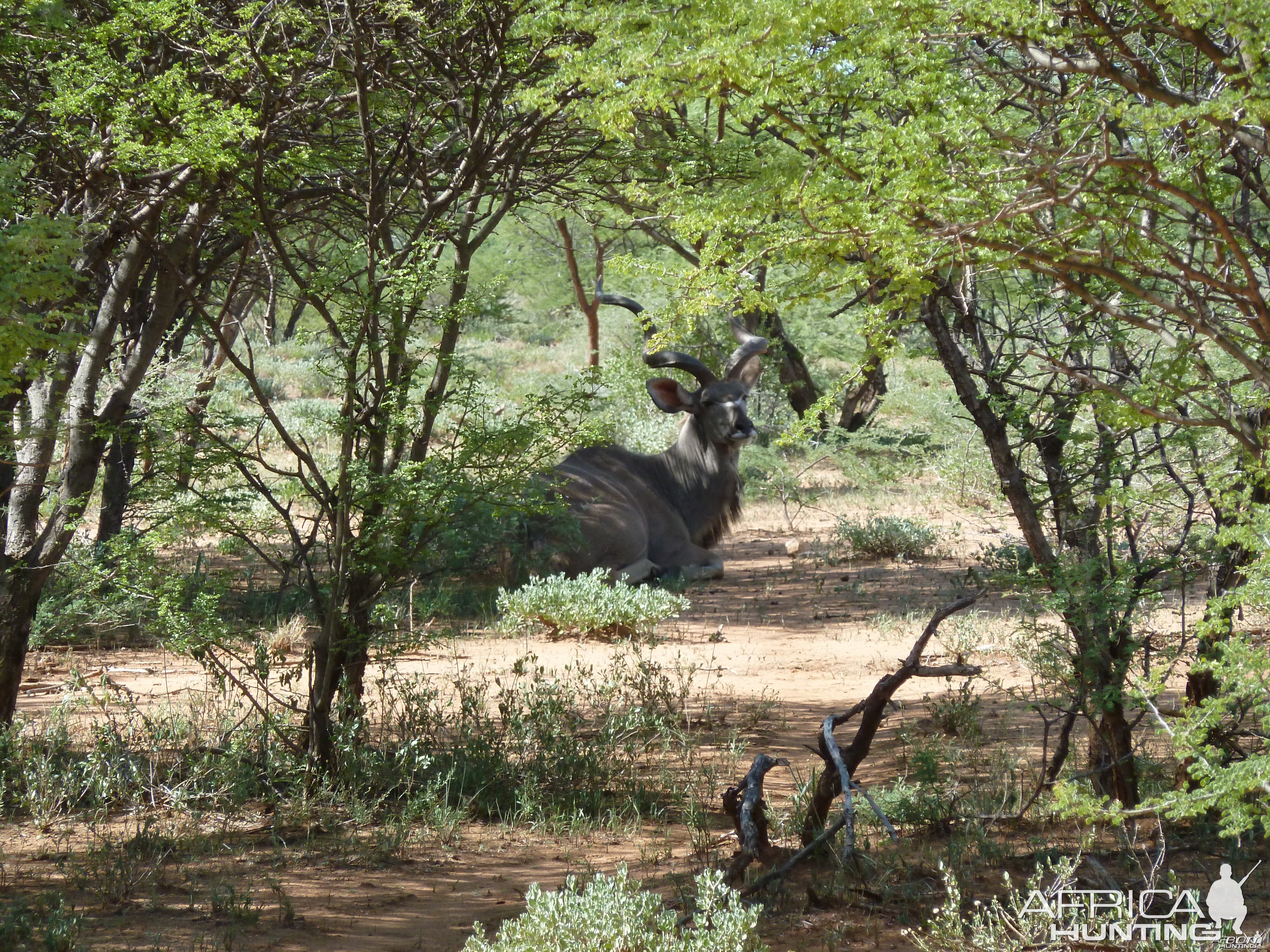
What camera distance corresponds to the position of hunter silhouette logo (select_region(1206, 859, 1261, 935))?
13.0ft

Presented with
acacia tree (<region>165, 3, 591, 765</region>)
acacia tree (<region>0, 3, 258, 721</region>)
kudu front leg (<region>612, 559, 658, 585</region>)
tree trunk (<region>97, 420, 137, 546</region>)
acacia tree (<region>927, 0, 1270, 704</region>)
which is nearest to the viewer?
acacia tree (<region>927, 0, 1270, 704</region>)

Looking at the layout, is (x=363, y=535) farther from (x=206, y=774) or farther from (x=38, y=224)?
(x=38, y=224)

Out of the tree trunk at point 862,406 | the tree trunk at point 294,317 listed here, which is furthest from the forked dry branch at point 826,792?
the tree trunk at point 862,406

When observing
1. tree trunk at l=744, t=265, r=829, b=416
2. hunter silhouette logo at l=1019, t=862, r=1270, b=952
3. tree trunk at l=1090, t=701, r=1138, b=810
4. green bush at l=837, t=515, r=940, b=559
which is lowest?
hunter silhouette logo at l=1019, t=862, r=1270, b=952

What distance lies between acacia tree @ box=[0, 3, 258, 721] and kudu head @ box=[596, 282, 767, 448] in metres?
6.72

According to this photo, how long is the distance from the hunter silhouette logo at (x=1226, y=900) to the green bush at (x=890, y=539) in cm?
1009

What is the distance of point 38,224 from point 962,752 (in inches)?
204

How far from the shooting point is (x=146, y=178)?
548 cm

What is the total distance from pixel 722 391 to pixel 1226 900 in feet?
31.1

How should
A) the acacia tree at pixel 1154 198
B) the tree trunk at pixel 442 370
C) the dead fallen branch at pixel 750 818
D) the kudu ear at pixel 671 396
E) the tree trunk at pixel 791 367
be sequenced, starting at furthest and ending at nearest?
the tree trunk at pixel 791 367
the kudu ear at pixel 671 396
the tree trunk at pixel 442 370
the dead fallen branch at pixel 750 818
the acacia tree at pixel 1154 198

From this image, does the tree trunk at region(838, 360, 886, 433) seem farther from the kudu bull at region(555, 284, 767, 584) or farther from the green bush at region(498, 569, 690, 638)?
the green bush at region(498, 569, 690, 638)

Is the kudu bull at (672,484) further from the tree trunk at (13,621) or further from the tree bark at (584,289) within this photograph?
the tree bark at (584,289)

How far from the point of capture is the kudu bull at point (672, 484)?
12.4 meters

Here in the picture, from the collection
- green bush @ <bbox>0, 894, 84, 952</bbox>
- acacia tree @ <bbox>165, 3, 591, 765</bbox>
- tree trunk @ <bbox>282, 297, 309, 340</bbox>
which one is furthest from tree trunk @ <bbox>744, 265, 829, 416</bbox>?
green bush @ <bbox>0, 894, 84, 952</bbox>
